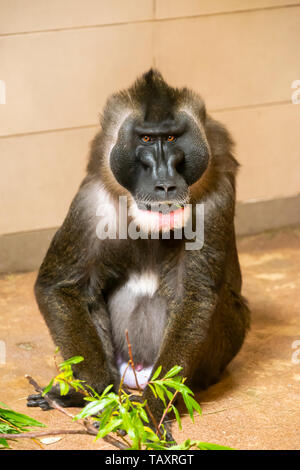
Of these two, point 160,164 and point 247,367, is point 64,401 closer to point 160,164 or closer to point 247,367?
point 247,367

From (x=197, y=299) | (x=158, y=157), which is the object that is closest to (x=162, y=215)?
(x=158, y=157)

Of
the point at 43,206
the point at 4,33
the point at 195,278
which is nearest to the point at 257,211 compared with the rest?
the point at 43,206

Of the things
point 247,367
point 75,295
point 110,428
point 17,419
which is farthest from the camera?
point 247,367

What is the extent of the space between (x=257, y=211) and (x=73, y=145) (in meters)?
1.82

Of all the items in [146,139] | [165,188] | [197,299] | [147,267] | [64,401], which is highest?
[146,139]

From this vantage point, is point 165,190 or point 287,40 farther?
point 287,40

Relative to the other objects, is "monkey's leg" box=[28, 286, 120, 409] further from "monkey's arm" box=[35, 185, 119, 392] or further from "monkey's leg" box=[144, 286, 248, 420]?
"monkey's leg" box=[144, 286, 248, 420]

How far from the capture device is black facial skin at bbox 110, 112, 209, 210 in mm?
3986

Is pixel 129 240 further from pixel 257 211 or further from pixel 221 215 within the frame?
pixel 257 211

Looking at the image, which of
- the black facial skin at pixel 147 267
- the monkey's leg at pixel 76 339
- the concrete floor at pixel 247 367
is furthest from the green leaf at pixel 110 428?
the monkey's leg at pixel 76 339

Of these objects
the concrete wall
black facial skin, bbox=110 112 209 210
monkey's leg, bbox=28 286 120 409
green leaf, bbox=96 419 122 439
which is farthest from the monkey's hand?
the concrete wall

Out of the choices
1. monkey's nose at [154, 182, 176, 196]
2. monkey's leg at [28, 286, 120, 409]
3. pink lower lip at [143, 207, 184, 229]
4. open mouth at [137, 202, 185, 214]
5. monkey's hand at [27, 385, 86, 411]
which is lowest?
monkey's hand at [27, 385, 86, 411]

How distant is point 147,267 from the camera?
4.57 m

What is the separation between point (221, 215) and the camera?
14.4 feet
